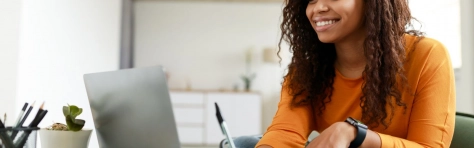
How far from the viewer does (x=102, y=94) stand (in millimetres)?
1037

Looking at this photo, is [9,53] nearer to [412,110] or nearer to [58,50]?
[58,50]

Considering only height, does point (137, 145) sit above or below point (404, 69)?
below

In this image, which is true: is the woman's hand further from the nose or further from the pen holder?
the pen holder

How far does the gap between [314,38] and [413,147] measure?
18.0 inches

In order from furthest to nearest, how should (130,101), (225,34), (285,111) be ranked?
(225,34) → (285,111) → (130,101)

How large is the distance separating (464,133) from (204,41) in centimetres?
518

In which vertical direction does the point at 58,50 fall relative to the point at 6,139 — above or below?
above

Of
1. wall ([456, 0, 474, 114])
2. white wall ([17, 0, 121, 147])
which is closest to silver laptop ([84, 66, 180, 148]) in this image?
white wall ([17, 0, 121, 147])

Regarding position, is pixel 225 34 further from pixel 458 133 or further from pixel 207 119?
pixel 458 133

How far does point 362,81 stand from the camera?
1.20m

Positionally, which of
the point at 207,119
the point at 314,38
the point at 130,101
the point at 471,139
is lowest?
the point at 207,119

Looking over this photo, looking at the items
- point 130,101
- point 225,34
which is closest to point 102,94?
point 130,101

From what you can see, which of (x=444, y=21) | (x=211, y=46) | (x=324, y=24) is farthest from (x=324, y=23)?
(x=211, y=46)

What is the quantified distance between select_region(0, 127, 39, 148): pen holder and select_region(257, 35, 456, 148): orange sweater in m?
0.57
